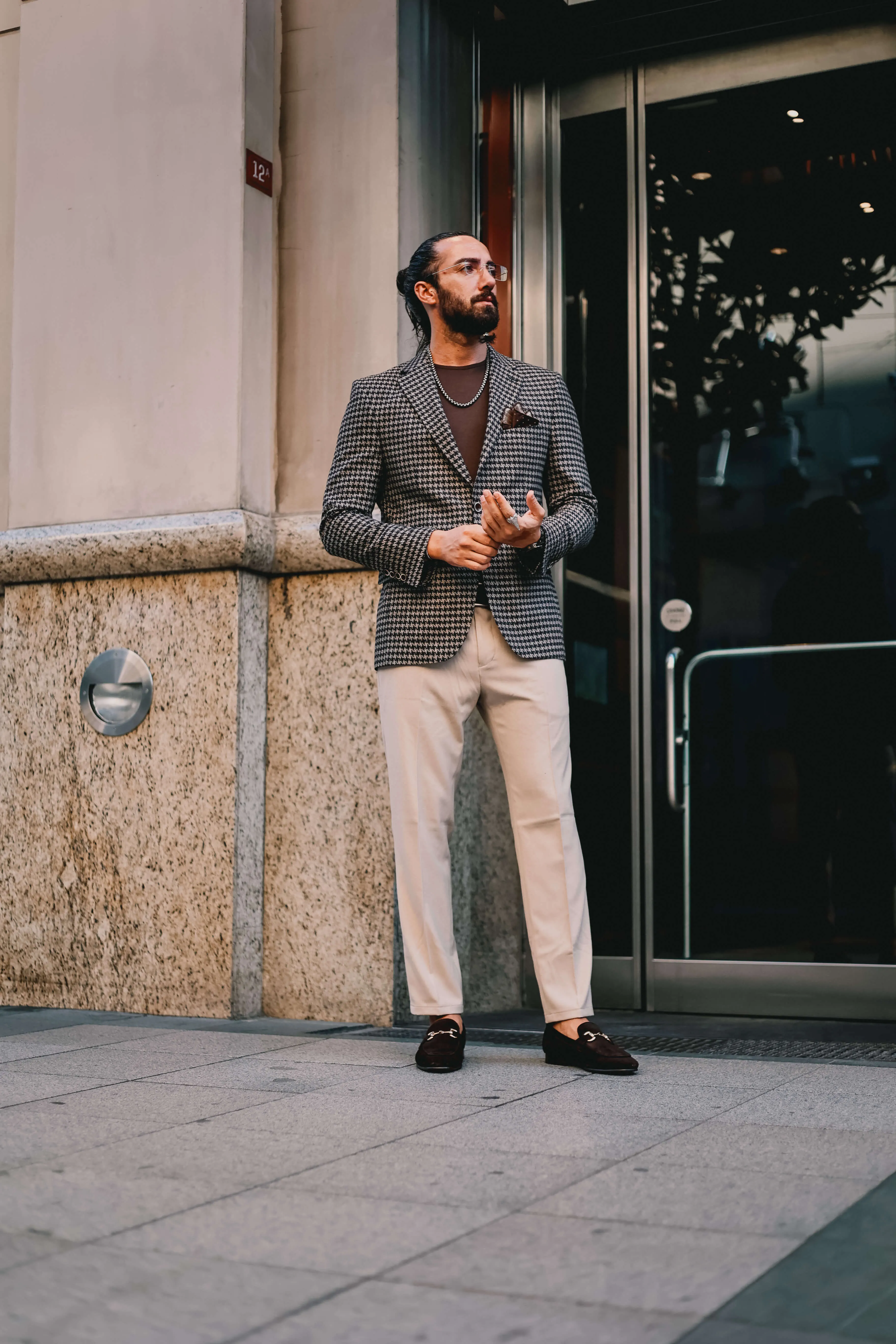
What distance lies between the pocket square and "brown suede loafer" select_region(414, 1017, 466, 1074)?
5.31 ft

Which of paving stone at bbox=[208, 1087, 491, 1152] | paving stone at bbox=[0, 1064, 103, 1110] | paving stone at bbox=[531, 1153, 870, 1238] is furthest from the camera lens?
paving stone at bbox=[0, 1064, 103, 1110]

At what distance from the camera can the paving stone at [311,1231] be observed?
6.88 feet

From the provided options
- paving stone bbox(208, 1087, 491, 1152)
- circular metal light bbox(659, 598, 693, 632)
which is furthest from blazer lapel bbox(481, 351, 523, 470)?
paving stone bbox(208, 1087, 491, 1152)

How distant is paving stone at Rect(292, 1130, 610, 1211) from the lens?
7.97 feet

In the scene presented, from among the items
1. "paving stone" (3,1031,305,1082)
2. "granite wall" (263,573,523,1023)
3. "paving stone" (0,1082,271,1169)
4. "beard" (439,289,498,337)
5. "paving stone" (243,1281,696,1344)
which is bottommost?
"paving stone" (3,1031,305,1082)

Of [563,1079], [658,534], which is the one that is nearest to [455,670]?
[563,1079]

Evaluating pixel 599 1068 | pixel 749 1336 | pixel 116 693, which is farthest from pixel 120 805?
pixel 749 1336

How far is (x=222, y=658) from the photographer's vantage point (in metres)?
4.93

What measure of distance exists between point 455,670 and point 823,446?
1.76 m

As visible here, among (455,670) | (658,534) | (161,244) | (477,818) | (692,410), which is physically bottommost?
(477,818)

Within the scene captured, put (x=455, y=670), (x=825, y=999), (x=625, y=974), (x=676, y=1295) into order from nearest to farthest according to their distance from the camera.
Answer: (x=676, y=1295), (x=455, y=670), (x=825, y=999), (x=625, y=974)

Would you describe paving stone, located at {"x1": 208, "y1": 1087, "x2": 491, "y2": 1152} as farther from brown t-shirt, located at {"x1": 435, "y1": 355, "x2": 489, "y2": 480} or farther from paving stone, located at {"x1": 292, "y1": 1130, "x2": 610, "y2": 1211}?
brown t-shirt, located at {"x1": 435, "y1": 355, "x2": 489, "y2": 480}

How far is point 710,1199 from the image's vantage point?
2.39m

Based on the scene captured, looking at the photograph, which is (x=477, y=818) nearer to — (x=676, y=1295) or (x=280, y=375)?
(x=280, y=375)
